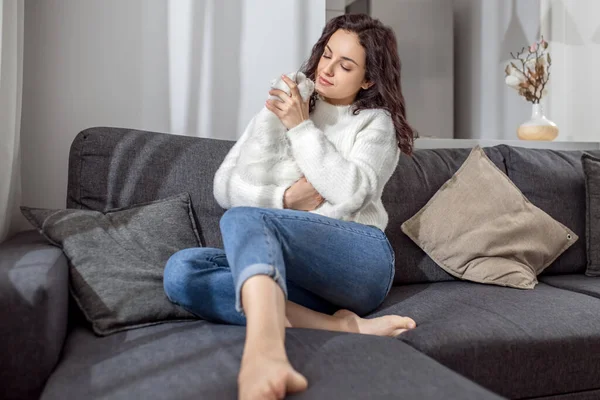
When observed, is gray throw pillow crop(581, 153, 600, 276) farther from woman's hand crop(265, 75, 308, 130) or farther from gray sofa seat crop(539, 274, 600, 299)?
woman's hand crop(265, 75, 308, 130)

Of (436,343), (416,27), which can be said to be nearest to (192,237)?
(436,343)

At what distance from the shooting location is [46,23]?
6.86ft

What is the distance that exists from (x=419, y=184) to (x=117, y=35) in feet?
3.94

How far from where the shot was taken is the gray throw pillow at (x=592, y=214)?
212cm

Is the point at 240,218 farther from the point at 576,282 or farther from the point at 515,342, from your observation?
the point at 576,282

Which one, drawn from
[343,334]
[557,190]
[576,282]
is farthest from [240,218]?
[557,190]

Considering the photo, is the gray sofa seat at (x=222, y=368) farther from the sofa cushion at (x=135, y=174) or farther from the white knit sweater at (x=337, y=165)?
the sofa cushion at (x=135, y=174)

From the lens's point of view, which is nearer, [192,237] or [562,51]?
[192,237]

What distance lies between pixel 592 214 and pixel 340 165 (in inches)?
43.9

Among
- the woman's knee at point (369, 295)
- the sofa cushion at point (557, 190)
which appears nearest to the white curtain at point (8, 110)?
the woman's knee at point (369, 295)

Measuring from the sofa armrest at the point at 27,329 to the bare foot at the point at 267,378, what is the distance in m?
0.43

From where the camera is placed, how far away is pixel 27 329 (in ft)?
3.75

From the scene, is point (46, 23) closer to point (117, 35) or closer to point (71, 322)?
point (117, 35)

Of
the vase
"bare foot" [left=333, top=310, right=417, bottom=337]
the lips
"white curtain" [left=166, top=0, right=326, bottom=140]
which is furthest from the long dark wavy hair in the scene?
the vase
